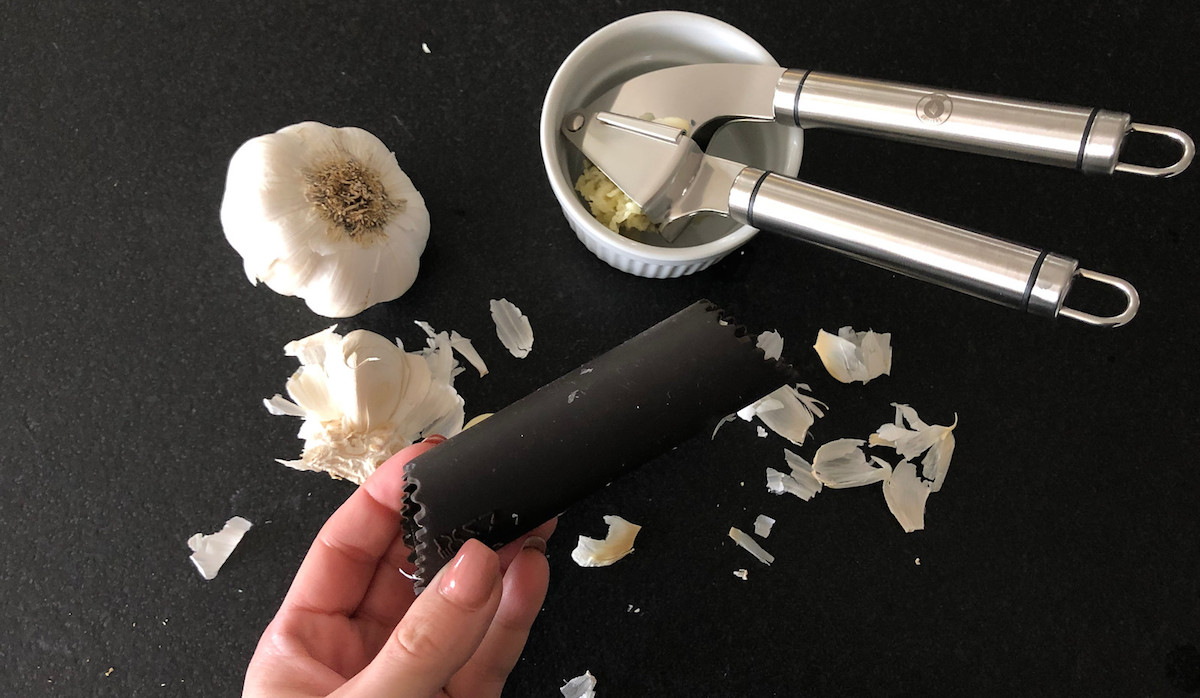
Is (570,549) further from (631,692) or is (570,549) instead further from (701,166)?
(701,166)

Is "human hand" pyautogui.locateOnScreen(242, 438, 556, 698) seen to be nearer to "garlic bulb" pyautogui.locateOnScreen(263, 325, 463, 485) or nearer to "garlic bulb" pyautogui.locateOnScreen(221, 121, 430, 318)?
"garlic bulb" pyautogui.locateOnScreen(263, 325, 463, 485)

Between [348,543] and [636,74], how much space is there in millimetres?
449

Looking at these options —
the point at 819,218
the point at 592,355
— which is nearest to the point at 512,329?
the point at 592,355

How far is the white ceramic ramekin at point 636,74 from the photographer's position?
0.61m

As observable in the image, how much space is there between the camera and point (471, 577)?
49 cm

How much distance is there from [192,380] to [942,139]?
64cm

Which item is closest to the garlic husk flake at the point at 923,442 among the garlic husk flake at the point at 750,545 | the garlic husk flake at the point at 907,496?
the garlic husk flake at the point at 907,496

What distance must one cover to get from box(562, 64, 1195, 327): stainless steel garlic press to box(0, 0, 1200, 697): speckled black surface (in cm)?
14

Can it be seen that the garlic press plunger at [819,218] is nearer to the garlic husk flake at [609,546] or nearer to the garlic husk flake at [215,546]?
the garlic husk flake at [609,546]

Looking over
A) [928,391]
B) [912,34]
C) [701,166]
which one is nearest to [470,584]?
[701,166]

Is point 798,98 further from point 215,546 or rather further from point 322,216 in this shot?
point 215,546

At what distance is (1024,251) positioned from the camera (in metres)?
0.48

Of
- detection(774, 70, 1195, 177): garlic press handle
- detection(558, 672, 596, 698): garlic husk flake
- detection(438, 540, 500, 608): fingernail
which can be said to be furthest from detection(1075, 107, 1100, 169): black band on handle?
detection(558, 672, 596, 698): garlic husk flake

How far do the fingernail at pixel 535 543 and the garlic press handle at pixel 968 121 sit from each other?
0.38 metres
